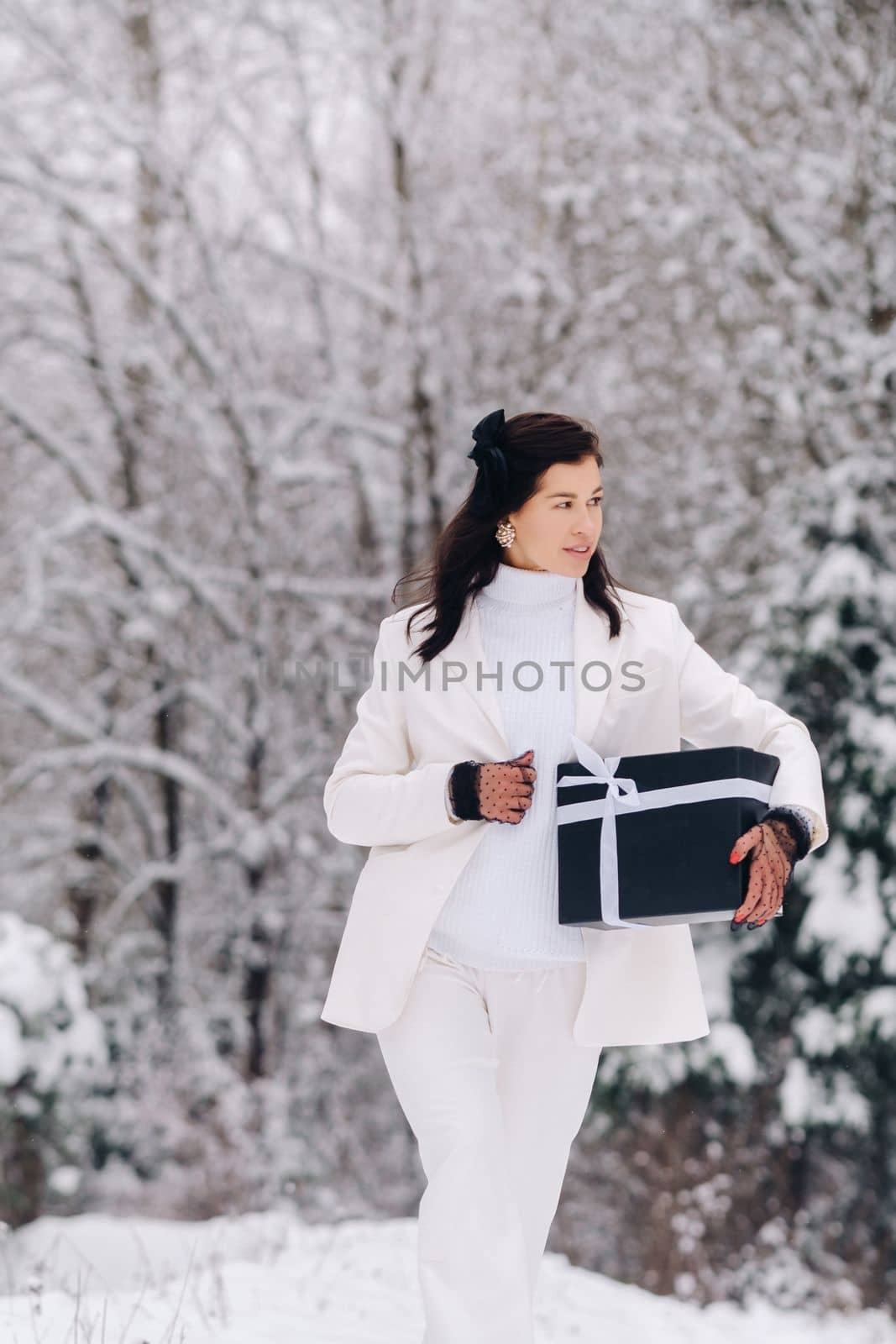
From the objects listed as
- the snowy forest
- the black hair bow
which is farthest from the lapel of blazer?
the snowy forest

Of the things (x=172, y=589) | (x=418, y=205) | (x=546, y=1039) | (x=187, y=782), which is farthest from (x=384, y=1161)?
(x=546, y=1039)

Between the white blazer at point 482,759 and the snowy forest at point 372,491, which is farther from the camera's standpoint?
the snowy forest at point 372,491

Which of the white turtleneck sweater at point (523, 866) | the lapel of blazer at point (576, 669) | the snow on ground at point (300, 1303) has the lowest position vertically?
the snow on ground at point (300, 1303)

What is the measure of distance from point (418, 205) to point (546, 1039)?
8.46m

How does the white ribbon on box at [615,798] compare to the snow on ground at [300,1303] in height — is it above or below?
above

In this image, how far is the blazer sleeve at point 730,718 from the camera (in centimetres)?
255

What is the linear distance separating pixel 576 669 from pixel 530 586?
21 cm

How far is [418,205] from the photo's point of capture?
10.1 meters

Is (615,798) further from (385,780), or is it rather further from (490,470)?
(490,470)

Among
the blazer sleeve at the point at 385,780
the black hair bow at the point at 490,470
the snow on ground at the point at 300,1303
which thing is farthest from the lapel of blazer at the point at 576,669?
the snow on ground at the point at 300,1303

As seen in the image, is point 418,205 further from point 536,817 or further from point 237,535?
point 536,817

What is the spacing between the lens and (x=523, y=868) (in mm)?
2641

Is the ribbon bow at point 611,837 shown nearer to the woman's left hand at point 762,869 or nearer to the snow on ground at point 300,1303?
the woman's left hand at point 762,869

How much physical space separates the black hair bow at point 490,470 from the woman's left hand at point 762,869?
863mm
